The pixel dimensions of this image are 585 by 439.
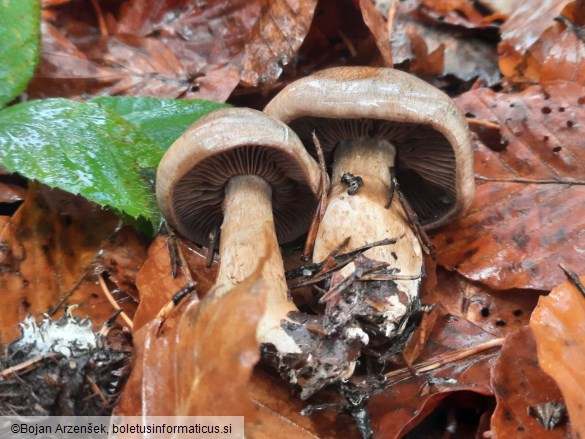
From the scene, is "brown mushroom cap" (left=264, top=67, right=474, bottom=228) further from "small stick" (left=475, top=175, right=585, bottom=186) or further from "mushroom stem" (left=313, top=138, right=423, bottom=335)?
"small stick" (left=475, top=175, right=585, bottom=186)

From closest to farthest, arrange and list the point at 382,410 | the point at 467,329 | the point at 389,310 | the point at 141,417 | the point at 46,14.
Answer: the point at 141,417 → the point at 382,410 → the point at 389,310 → the point at 467,329 → the point at 46,14

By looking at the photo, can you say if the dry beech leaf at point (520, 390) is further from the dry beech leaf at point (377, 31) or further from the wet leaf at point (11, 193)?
the wet leaf at point (11, 193)

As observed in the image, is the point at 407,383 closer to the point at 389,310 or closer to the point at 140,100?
the point at 389,310

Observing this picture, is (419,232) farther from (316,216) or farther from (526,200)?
(526,200)

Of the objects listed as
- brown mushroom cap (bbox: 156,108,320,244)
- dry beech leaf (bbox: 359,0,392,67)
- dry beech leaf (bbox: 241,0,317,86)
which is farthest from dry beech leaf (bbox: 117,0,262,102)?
brown mushroom cap (bbox: 156,108,320,244)

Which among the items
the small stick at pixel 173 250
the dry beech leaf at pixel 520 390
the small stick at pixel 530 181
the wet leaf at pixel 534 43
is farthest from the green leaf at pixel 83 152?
the wet leaf at pixel 534 43

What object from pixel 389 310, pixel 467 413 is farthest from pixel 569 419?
pixel 389 310

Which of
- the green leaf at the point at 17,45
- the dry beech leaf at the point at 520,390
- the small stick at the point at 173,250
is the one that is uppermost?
the green leaf at the point at 17,45
